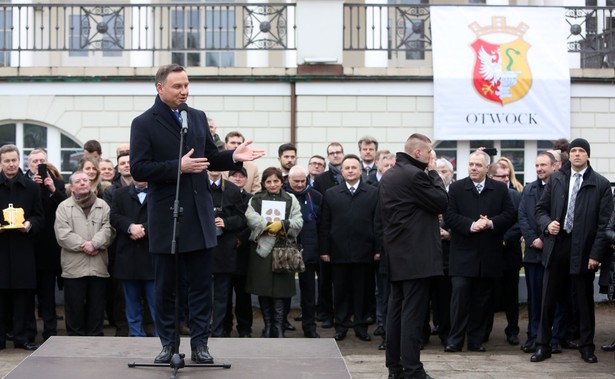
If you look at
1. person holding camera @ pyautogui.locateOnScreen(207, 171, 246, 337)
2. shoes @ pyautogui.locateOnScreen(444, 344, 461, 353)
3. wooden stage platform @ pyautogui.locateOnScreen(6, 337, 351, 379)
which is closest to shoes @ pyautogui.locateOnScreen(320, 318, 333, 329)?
person holding camera @ pyautogui.locateOnScreen(207, 171, 246, 337)

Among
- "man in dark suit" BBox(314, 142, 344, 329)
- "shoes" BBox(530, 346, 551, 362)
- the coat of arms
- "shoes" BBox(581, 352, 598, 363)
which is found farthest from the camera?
the coat of arms

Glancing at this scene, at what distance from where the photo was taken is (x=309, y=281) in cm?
1323

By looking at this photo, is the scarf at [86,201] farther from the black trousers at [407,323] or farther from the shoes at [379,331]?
the black trousers at [407,323]

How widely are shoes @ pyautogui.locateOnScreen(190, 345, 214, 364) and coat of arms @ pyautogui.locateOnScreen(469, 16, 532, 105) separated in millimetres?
13862

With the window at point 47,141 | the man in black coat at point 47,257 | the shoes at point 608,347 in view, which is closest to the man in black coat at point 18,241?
the man in black coat at point 47,257

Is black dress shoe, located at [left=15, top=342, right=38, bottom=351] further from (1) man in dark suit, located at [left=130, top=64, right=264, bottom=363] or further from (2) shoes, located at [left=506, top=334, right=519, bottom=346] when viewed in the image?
(2) shoes, located at [left=506, top=334, right=519, bottom=346]

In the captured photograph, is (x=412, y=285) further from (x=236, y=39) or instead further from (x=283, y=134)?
(x=236, y=39)

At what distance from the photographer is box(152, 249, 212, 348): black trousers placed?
794cm

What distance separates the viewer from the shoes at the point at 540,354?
38.2 ft

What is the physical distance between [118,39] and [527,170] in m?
8.38

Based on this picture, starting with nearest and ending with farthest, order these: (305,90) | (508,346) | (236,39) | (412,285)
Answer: (412,285)
(508,346)
(305,90)
(236,39)

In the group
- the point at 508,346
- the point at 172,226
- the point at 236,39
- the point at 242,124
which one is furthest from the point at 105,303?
the point at 236,39

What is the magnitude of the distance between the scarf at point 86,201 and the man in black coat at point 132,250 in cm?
25

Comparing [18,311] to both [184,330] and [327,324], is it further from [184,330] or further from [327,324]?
[327,324]
